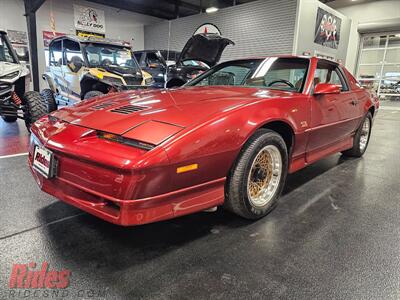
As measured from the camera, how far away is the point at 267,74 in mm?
2510

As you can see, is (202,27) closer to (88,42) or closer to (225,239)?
(88,42)

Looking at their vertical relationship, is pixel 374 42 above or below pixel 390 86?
above

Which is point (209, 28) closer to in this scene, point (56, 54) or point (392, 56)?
point (56, 54)

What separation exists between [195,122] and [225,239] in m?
0.72

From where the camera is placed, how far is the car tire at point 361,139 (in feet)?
10.8

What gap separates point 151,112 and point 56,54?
5.40 meters

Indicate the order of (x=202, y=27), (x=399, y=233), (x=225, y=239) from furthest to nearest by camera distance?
(x=202, y=27), (x=399, y=233), (x=225, y=239)

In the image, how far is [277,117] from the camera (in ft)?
5.89

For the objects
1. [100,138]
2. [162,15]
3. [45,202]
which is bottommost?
[45,202]

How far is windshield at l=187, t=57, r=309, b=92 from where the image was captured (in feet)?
7.85

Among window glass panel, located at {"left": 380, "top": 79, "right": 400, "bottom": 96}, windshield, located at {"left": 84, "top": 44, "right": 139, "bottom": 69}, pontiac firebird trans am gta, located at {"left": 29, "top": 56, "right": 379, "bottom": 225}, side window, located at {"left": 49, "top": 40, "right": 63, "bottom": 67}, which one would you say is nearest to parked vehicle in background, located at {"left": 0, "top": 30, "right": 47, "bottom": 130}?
windshield, located at {"left": 84, "top": 44, "right": 139, "bottom": 69}

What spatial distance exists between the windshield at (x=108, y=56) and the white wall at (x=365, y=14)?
10.9 m

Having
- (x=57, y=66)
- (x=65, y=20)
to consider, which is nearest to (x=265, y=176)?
(x=57, y=66)

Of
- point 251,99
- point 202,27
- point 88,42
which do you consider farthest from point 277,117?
point 202,27
